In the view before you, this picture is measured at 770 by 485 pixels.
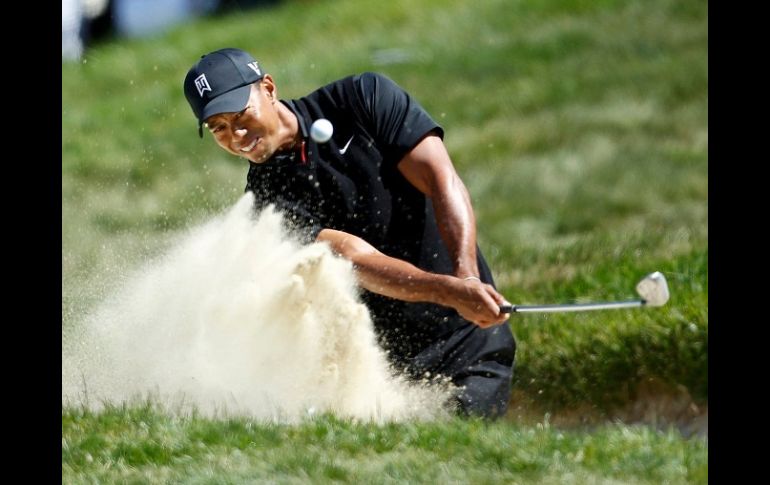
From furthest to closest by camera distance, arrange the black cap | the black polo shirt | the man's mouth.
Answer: the black polo shirt < the man's mouth < the black cap

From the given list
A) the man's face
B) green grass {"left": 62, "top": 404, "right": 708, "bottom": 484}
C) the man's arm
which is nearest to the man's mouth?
the man's face

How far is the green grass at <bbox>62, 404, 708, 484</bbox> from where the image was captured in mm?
4410

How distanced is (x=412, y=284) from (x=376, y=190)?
54 cm

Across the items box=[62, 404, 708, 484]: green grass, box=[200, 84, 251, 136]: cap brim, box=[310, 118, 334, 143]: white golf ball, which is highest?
box=[200, 84, 251, 136]: cap brim

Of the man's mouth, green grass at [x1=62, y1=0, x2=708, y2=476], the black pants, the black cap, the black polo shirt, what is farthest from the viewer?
the black pants

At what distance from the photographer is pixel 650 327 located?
6887mm

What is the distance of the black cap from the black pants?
1334 millimetres

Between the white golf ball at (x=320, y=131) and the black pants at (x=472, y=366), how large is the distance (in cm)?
100

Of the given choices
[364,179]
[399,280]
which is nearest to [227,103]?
[364,179]

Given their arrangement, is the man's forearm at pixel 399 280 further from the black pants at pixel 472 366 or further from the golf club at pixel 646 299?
the black pants at pixel 472 366

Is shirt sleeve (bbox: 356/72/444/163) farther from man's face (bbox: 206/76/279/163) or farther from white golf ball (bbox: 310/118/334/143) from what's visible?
man's face (bbox: 206/76/279/163)
